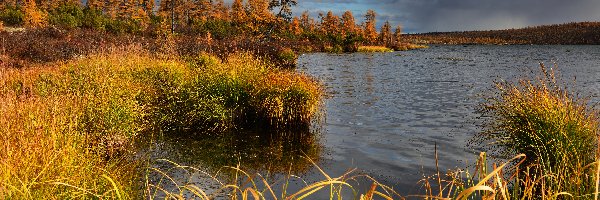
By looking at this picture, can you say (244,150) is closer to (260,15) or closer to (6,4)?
(260,15)

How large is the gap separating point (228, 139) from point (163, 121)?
6.78ft

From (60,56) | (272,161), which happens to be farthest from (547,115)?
(60,56)

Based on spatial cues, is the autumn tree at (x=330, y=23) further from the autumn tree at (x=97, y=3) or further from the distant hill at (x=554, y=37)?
the distant hill at (x=554, y=37)

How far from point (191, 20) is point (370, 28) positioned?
43.0m

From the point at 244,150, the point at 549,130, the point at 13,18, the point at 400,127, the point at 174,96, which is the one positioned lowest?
the point at 244,150

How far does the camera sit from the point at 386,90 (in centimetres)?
2216

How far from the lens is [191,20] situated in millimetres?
→ 84438

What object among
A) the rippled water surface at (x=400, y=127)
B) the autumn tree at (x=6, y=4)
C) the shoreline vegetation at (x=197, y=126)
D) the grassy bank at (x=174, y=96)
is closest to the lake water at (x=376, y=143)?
the rippled water surface at (x=400, y=127)

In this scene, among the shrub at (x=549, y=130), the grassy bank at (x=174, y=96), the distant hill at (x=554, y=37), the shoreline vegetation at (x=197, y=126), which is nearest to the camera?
the shoreline vegetation at (x=197, y=126)

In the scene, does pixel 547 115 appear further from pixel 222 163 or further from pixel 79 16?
pixel 79 16

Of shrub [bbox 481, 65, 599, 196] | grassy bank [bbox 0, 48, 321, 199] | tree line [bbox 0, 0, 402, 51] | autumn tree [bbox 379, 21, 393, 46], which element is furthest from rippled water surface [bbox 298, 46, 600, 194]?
autumn tree [bbox 379, 21, 393, 46]

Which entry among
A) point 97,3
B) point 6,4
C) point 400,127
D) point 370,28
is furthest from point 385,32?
point 400,127

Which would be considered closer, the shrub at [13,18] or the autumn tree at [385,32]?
the shrub at [13,18]

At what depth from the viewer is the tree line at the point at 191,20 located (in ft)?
180
